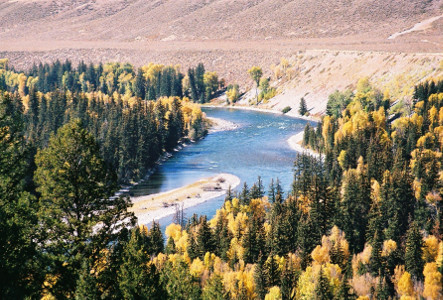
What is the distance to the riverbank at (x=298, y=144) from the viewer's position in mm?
A: 130675

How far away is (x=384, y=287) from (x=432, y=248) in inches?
457

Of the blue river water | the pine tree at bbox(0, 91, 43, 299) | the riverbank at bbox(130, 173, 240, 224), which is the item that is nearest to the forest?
the pine tree at bbox(0, 91, 43, 299)

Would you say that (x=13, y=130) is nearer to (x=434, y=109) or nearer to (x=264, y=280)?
(x=264, y=280)

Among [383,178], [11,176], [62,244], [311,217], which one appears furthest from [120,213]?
[383,178]

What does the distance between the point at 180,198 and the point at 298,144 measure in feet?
168

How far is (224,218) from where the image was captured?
235 feet

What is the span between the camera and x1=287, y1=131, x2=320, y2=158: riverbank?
429 ft

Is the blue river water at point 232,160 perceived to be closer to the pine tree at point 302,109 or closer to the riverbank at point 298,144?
the riverbank at point 298,144

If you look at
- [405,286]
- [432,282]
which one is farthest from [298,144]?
[405,286]

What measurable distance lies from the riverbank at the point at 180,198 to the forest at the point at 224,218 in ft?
27.8

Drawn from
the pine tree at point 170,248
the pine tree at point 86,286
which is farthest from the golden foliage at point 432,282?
the pine tree at point 86,286

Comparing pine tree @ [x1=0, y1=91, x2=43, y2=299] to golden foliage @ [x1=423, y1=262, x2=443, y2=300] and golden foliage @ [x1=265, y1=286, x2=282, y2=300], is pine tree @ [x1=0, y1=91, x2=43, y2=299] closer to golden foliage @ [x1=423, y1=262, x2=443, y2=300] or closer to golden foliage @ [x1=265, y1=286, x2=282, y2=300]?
golden foliage @ [x1=265, y1=286, x2=282, y2=300]

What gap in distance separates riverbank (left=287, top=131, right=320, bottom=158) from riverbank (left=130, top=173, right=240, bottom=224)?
27.0m

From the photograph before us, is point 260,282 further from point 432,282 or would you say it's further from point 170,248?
point 432,282
